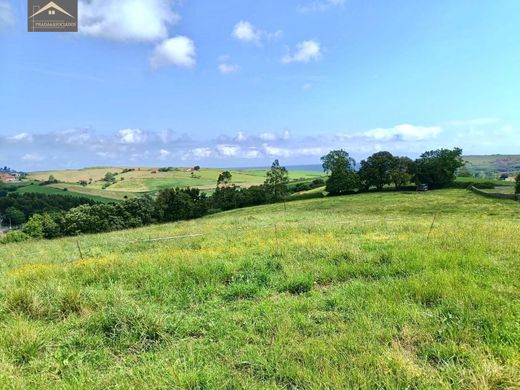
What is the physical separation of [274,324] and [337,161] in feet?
294

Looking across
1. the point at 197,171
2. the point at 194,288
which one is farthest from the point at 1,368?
the point at 197,171

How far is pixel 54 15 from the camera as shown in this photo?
20.6 metres

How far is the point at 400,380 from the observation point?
3.45m

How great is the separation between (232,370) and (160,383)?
A: 804mm

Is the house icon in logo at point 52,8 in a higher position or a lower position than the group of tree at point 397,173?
higher

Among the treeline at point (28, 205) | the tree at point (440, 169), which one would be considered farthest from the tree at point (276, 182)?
the treeline at point (28, 205)

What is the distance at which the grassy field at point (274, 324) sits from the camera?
12.0 feet

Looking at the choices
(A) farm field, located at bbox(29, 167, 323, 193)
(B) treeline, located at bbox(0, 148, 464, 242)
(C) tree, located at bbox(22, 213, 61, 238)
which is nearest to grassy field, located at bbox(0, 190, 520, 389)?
(C) tree, located at bbox(22, 213, 61, 238)

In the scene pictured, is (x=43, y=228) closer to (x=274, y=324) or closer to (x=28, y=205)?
(x=274, y=324)

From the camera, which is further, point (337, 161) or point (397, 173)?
point (337, 161)

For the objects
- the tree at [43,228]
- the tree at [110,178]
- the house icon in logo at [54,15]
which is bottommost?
the tree at [43,228]

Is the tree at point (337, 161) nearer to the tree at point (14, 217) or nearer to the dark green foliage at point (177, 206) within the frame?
the dark green foliage at point (177, 206)

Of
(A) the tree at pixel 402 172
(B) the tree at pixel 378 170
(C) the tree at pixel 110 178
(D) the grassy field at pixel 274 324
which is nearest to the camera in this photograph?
(D) the grassy field at pixel 274 324

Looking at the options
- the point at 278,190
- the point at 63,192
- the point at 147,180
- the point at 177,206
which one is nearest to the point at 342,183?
the point at 278,190
